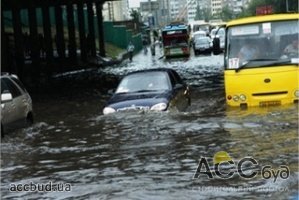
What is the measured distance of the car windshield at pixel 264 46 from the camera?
14.2m

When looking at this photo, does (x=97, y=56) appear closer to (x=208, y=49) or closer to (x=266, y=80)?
(x=208, y=49)

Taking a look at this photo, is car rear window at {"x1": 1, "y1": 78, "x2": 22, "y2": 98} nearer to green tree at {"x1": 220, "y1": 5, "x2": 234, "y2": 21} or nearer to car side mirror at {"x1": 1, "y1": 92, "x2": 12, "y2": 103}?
car side mirror at {"x1": 1, "y1": 92, "x2": 12, "y2": 103}

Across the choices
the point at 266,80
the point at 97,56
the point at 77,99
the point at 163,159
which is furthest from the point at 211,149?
the point at 97,56

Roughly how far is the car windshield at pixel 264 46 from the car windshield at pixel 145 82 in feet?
7.65

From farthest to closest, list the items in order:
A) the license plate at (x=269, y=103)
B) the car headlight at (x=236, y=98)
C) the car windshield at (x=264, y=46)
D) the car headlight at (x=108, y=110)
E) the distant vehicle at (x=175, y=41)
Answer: the distant vehicle at (x=175, y=41) → the car headlight at (x=108, y=110) → the car headlight at (x=236, y=98) → the car windshield at (x=264, y=46) → the license plate at (x=269, y=103)

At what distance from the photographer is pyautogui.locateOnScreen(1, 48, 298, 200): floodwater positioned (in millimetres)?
8188

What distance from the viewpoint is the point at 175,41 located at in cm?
5578

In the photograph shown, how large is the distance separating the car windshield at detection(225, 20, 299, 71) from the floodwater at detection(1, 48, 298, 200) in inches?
39.9

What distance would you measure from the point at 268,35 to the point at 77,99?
1255cm

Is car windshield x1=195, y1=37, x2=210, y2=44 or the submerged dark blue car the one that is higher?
the submerged dark blue car

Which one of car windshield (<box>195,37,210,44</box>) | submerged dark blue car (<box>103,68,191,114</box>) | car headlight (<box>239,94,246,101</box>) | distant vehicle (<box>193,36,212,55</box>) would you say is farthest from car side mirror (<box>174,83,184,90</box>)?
car windshield (<box>195,37,210,44</box>)

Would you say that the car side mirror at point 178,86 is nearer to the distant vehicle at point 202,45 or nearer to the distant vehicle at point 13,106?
the distant vehicle at point 13,106

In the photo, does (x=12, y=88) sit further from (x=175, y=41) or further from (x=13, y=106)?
(x=175, y=41)

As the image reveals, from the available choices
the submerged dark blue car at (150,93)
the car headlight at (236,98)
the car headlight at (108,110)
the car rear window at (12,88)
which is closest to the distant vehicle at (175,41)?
the submerged dark blue car at (150,93)
